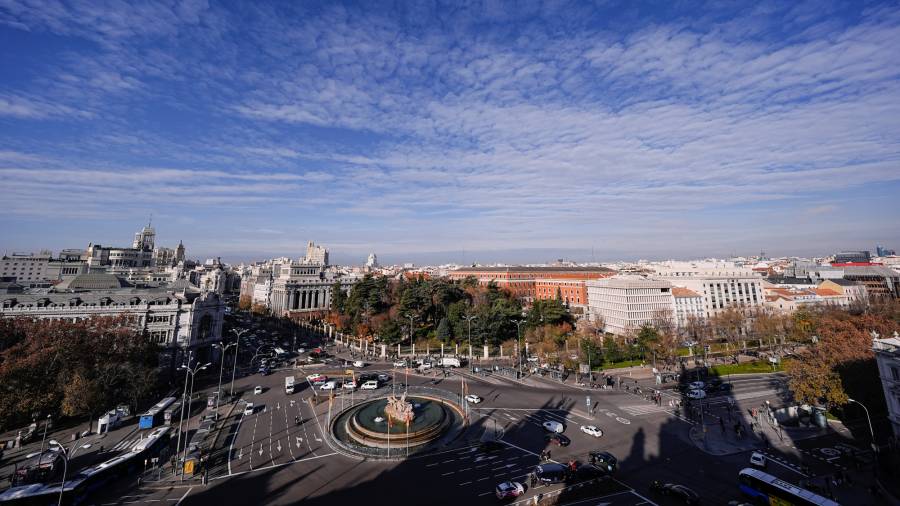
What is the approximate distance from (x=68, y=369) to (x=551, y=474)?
141 ft

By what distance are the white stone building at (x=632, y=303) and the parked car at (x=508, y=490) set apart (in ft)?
200

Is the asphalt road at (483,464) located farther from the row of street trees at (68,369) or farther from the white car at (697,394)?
the row of street trees at (68,369)

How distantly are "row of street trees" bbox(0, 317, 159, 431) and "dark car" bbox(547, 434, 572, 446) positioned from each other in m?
39.1

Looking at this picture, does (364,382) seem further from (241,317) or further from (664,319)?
(241,317)

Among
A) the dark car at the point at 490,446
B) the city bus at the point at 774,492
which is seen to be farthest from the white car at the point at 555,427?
the city bus at the point at 774,492

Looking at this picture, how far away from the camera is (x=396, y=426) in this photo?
107ft

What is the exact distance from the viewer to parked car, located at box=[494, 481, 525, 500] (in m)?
22.2

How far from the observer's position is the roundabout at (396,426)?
Answer: 2942cm

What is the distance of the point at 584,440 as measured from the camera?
30578mm

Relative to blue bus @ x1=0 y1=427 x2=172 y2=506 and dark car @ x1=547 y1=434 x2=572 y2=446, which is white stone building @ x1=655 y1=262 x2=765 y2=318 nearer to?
dark car @ x1=547 y1=434 x2=572 y2=446

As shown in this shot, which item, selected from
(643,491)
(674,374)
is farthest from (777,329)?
(643,491)

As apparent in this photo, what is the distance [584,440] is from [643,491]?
755 centimetres

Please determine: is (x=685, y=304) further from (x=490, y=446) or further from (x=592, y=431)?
(x=490, y=446)

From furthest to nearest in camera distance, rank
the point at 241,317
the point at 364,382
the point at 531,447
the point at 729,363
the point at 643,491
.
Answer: the point at 241,317 < the point at 729,363 < the point at 364,382 < the point at 531,447 < the point at 643,491
